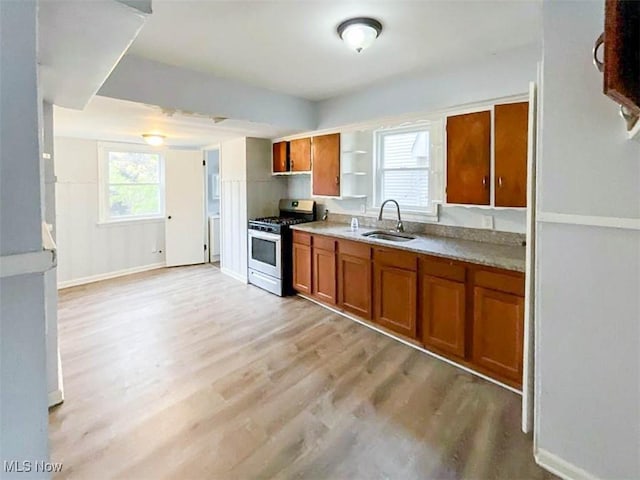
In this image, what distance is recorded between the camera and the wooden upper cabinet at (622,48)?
1.00 m

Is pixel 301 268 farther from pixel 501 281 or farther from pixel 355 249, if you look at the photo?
pixel 501 281

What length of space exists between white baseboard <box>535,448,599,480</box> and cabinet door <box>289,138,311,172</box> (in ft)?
12.5

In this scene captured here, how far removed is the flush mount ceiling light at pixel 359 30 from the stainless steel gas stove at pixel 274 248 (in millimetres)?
2582

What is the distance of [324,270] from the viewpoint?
4.20 meters

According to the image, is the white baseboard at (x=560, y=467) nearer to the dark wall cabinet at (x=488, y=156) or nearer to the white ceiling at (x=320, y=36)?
the dark wall cabinet at (x=488, y=156)

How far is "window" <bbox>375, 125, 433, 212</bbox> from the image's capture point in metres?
3.85

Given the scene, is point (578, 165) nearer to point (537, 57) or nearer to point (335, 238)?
point (537, 57)

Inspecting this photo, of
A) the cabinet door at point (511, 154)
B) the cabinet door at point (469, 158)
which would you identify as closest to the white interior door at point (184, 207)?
the cabinet door at point (469, 158)

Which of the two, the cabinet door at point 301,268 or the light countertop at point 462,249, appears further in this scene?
the cabinet door at point 301,268

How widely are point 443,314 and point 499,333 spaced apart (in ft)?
1.54

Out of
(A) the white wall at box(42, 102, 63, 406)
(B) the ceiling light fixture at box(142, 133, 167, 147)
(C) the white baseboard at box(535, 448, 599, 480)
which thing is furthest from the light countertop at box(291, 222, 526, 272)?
(B) the ceiling light fixture at box(142, 133, 167, 147)

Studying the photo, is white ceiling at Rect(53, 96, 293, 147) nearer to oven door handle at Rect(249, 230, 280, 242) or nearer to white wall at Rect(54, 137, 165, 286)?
white wall at Rect(54, 137, 165, 286)

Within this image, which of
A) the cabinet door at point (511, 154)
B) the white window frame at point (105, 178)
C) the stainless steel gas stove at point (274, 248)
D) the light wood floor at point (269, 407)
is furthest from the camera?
the white window frame at point (105, 178)

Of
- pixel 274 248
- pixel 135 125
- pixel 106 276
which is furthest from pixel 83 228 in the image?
pixel 274 248
